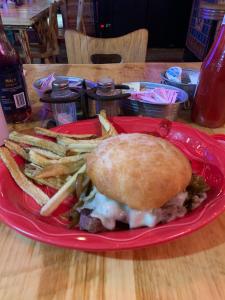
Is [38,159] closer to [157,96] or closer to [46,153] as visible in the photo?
[46,153]

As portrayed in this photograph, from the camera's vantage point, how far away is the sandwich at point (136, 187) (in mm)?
500

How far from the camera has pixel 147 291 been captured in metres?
0.47

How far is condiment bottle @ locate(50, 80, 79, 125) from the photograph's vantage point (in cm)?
78

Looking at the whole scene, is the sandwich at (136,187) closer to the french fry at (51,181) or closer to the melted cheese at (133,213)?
the melted cheese at (133,213)

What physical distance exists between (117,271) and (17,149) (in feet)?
1.39

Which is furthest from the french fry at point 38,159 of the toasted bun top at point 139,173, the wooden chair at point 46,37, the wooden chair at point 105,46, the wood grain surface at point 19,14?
the wooden chair at point 46,37

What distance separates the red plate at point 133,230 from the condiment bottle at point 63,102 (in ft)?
0.77

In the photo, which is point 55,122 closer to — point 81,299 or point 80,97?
point 80,97

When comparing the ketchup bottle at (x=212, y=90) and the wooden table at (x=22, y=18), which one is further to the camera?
the wooden table at (x=22, y=18)

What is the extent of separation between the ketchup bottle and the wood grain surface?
7.79 ft

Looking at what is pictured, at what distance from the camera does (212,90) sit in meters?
0.84

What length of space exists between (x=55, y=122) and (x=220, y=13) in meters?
3.32

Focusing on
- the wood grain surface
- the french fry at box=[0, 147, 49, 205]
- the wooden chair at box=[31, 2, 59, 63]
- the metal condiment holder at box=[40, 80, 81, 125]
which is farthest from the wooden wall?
the french fry at box=[0, 147, 49, 205]

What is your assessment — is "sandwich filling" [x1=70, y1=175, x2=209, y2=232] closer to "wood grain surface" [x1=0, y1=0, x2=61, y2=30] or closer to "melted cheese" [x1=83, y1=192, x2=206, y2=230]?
"melted cheese" [x1=83, y1=192, x2=206, y2=230]
